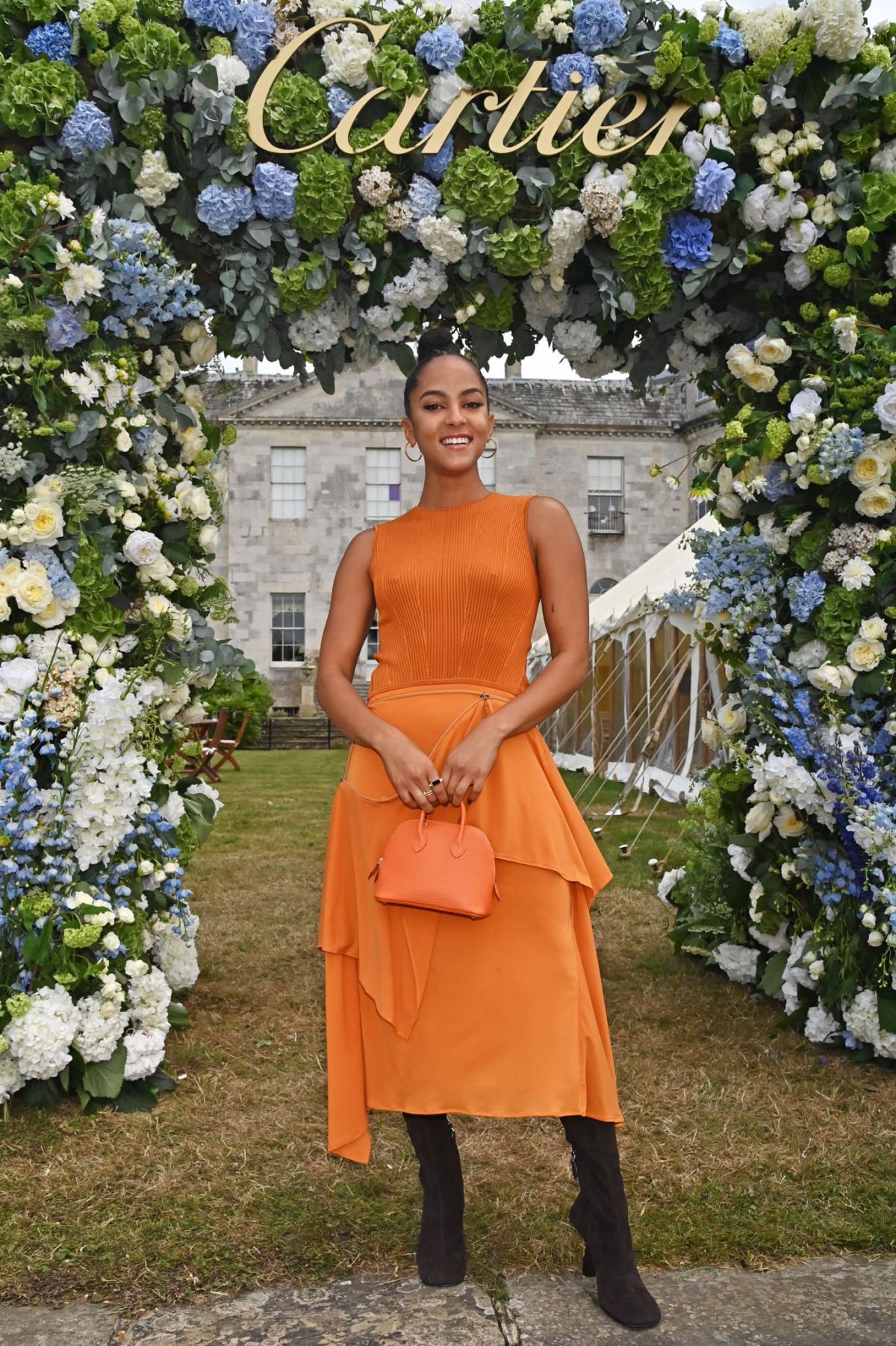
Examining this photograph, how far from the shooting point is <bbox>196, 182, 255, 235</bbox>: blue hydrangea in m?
3.94

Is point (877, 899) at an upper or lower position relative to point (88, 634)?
lower

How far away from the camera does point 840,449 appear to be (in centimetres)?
408

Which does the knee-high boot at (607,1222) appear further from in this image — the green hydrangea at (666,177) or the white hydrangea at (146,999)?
the green hydrangea at (666,177)

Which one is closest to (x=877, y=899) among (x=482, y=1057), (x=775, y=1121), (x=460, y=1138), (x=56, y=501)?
(x=775, y=1121)

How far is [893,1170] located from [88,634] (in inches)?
119

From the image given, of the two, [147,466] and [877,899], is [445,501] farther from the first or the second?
[877,899]

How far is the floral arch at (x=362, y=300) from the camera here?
3881mm

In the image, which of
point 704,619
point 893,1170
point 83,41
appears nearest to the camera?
point 893,1170

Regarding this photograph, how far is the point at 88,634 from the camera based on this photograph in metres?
4.04

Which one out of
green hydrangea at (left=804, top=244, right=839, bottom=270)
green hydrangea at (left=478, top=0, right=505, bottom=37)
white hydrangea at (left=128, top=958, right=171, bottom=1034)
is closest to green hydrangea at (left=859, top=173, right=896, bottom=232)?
green hydrangea at (left=804, top=244, right=839, bottom=270)

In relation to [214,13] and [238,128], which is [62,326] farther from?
[214,13]

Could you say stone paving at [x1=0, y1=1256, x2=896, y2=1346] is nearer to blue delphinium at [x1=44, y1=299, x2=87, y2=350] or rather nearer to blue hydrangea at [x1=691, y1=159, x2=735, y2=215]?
blue delphinium at [x1=44, y1=299, x2=87, y2=350]

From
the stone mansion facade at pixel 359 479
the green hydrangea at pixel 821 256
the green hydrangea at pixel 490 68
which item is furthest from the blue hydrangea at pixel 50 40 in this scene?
the stone mansion facade at pixel 359 479

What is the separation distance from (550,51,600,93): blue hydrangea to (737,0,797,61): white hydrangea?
0.54 meters
